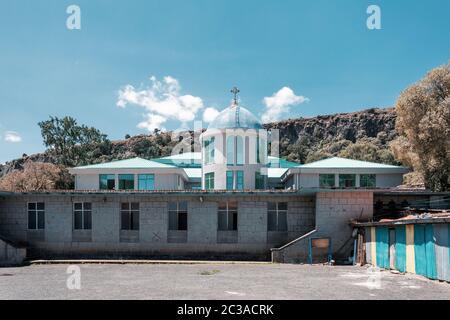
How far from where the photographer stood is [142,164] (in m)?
39.6

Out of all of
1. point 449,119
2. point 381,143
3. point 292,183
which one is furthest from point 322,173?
point 381,143

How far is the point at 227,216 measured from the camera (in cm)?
2769

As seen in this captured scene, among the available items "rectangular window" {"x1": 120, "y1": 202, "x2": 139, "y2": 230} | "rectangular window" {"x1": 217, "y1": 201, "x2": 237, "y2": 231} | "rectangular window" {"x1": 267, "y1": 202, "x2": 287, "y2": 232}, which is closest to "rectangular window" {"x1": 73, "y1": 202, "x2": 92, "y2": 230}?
"rectangular window" {"x1": 120, "y1": 202, "x2": 139, "y2": 230}

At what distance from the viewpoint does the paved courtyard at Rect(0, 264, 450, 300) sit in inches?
559

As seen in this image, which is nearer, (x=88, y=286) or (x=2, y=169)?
(x=88, y=286)

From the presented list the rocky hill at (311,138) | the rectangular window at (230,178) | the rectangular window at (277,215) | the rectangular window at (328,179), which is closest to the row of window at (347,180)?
the rectangular window at (328,179)

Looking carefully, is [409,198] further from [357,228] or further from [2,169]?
[2,169]

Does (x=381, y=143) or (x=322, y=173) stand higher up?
(x=381, y=143)

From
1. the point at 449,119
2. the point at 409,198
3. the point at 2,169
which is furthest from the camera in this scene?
the point at 2,169

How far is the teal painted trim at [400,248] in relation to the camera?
1912 centimetres

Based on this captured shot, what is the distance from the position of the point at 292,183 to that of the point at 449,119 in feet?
42.1

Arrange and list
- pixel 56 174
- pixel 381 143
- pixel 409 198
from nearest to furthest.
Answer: pixel 409 198 → pixel 56 174 → pixel 381 143

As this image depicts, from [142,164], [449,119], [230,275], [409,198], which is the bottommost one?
[230,275]

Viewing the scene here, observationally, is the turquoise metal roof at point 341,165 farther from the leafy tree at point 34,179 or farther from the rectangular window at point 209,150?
the leafy tree at point 34,179
